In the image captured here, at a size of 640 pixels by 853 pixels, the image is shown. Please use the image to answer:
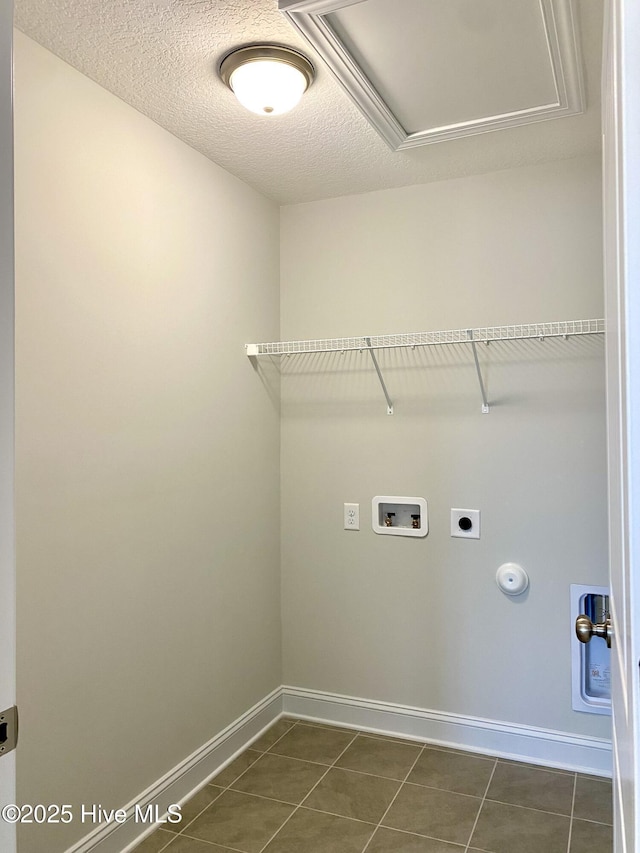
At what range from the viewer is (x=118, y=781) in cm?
200

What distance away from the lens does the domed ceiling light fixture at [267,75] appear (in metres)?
1.78

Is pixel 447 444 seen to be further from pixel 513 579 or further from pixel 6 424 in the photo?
pixel 6 424

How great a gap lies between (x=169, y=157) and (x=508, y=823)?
258 centimetres

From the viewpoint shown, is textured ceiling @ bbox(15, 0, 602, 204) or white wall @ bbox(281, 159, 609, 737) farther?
white wall @ bbox(281, 159, 609, 737)

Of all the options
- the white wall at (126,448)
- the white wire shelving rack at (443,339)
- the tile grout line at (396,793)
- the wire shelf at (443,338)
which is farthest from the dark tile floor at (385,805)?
the wire shelf at (443,338)

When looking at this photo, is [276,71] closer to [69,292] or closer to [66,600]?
[69,292]

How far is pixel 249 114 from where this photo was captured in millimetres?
2133

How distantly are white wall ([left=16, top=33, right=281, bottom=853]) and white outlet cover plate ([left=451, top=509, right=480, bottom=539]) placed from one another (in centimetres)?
85

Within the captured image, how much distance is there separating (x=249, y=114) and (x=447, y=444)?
148 centimetres

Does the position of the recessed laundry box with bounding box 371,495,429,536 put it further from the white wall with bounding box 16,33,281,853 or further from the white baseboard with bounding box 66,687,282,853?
the white baseboard with bounding box 66,687,282,853

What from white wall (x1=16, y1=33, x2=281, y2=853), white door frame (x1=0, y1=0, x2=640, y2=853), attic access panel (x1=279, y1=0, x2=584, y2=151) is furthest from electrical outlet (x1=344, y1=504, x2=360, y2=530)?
white door frame (x1=0, y1=0, x2=640, y2=853)

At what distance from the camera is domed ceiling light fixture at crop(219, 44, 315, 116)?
5.83ft

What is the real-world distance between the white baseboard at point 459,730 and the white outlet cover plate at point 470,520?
30.1 inches

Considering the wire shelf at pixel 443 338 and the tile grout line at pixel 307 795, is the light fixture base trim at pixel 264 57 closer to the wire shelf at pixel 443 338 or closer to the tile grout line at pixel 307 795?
the wire shelf at pixel 443 338
